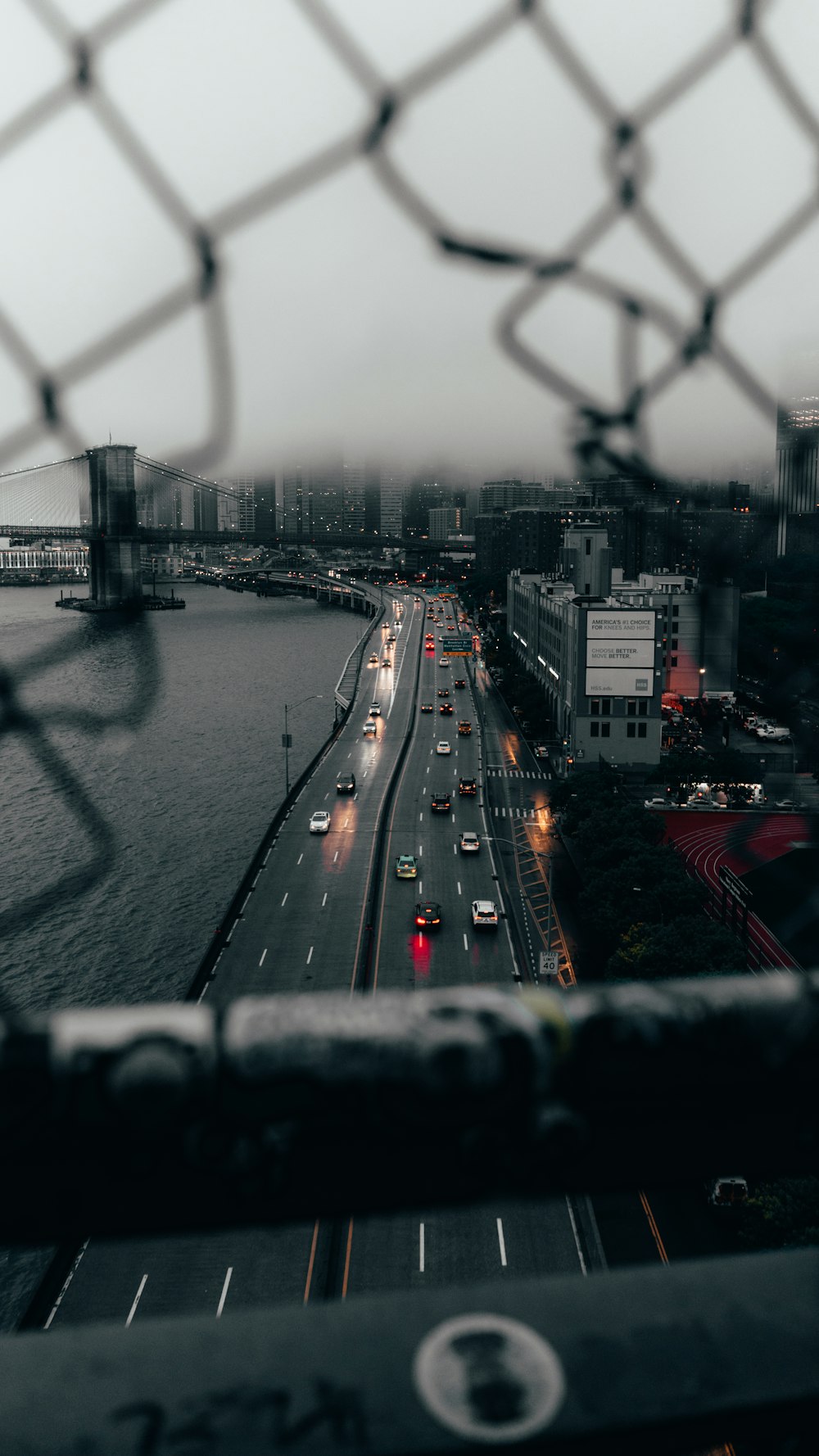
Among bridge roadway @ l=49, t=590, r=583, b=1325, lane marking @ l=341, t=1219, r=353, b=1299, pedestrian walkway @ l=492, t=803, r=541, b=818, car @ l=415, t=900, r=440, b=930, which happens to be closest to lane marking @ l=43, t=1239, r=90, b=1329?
bridge roadway @ l=49, t=590, r=583, b=1325

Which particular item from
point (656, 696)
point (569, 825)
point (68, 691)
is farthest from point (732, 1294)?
point (68, 691)

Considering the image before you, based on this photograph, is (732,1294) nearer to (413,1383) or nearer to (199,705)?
(413,1383)

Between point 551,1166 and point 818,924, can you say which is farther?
point 818,924

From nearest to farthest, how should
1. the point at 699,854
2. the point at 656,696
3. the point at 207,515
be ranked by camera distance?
the point at 207,515
the point at 699,854
the point at 656,696

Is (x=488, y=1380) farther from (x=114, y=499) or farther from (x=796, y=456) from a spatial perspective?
(x=114, y=499)

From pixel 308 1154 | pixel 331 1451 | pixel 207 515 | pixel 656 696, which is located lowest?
pixel 656 696

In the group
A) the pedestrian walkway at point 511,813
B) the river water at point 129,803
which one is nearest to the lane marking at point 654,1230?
the river water at point 129,803
